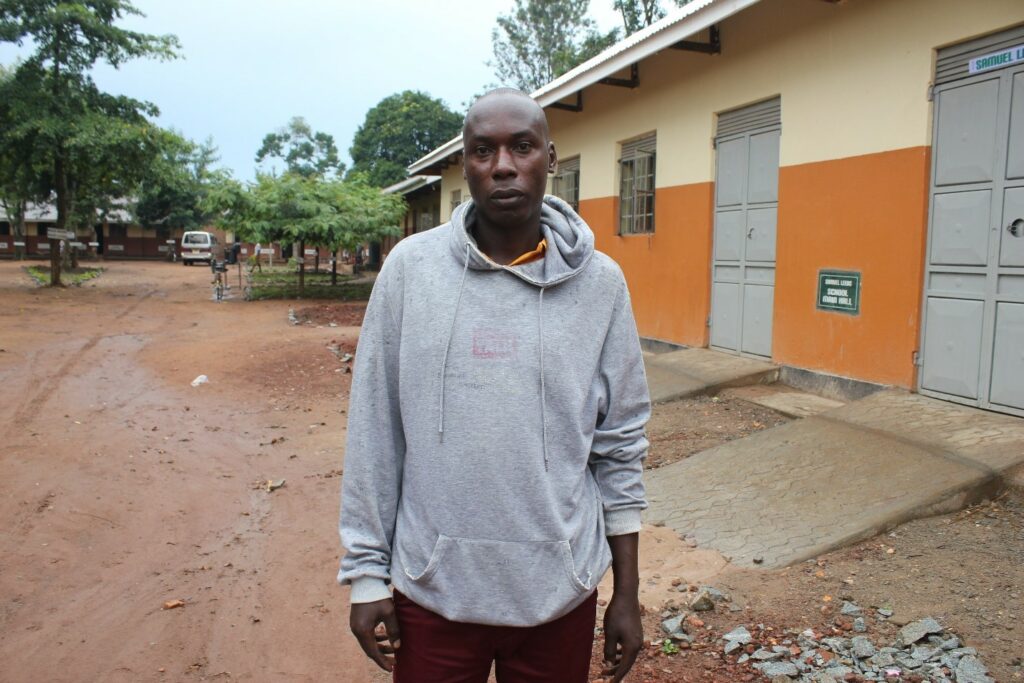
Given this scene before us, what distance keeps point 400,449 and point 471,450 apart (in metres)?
0.20

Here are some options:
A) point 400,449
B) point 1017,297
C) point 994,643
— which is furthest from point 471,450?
point 1017,297

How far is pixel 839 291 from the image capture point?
6.72m

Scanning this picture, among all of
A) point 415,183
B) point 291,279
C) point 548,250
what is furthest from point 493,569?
point 291,279

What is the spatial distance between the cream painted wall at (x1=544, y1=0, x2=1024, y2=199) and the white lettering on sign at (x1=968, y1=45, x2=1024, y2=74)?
6.7 inches

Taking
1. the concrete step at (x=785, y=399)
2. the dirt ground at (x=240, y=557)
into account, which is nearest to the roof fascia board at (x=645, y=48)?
the concrete step at (x=785, y=399)

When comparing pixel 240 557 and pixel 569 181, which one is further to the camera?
pixel 569 181

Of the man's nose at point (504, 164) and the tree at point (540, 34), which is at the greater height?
the tree at point (540, 34)

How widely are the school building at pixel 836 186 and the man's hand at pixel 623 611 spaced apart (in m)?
4.70

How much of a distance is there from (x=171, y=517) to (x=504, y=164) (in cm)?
446

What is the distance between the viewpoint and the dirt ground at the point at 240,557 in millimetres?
3355

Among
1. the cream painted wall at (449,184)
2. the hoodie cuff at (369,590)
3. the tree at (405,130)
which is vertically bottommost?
the hoodie cuff at (369,590)

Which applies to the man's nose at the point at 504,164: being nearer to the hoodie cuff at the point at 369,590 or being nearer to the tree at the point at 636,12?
the hoodie cuff at the point at 369,590

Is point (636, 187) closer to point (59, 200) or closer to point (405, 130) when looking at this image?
point (59, 200)

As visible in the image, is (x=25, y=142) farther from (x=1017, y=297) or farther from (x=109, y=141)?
(x=1017, y=297)
